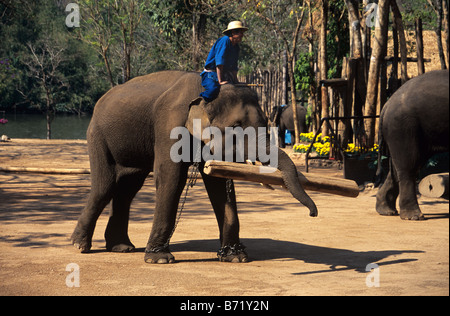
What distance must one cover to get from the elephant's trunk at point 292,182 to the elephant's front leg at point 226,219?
38.4 inches

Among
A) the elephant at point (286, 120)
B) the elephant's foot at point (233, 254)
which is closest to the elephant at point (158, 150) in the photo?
the elephant's foot at point (233, 254)

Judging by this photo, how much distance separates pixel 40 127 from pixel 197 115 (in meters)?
39.7

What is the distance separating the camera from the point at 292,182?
6.20m

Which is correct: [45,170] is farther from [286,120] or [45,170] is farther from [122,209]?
[286,120]

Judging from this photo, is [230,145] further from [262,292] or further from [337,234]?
[337,234]

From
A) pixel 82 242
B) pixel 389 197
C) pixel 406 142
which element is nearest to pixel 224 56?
pixel 82 242

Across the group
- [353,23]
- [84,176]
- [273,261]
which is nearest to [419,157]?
[273,261]

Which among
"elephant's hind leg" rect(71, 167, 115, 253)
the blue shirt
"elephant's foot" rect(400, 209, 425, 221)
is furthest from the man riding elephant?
"elephant's foot" rect(400, 209, 425, 221)

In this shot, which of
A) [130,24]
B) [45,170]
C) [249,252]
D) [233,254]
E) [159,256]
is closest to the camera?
[159,256]

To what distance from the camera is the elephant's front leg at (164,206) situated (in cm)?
714

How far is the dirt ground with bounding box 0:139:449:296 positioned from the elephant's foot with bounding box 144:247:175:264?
0.31 ft

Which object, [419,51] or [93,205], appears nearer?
[93,205]

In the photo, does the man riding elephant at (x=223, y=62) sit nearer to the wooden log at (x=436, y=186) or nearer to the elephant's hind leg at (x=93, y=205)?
the elephant's hind leg at (x=93, y=205)

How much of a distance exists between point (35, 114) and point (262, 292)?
169ft
